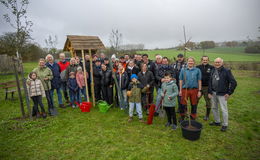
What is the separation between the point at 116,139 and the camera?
4.45 m

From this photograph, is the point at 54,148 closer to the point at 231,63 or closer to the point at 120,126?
the point at 120,126

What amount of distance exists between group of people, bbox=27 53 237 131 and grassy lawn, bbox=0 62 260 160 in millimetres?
556

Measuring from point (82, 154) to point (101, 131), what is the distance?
122cm

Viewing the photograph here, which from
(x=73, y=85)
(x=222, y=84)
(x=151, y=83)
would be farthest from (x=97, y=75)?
(x=222, y=84)

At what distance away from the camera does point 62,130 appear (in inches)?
199

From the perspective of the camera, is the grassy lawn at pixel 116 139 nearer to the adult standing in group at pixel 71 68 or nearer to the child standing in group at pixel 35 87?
the child standing in group at pixel 35 87

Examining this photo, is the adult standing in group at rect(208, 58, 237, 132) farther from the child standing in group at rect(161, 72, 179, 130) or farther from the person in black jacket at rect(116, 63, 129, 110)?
the person in black jacket at rect(116, 63, 129, 110)

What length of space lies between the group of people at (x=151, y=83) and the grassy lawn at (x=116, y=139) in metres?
0.56

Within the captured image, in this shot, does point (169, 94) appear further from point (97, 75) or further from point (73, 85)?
point (73, 85)

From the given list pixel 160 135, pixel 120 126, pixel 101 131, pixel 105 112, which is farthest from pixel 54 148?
pixel 160 135

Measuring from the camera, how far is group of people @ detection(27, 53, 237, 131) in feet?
15.6

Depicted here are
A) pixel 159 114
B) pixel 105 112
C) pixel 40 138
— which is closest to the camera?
pixel 40 138

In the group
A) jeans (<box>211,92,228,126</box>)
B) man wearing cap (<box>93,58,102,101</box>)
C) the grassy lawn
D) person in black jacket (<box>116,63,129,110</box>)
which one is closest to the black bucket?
the grassy lawn

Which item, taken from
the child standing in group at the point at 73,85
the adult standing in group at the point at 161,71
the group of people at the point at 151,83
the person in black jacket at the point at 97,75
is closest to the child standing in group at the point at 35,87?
the group of people at the point at 151,83
